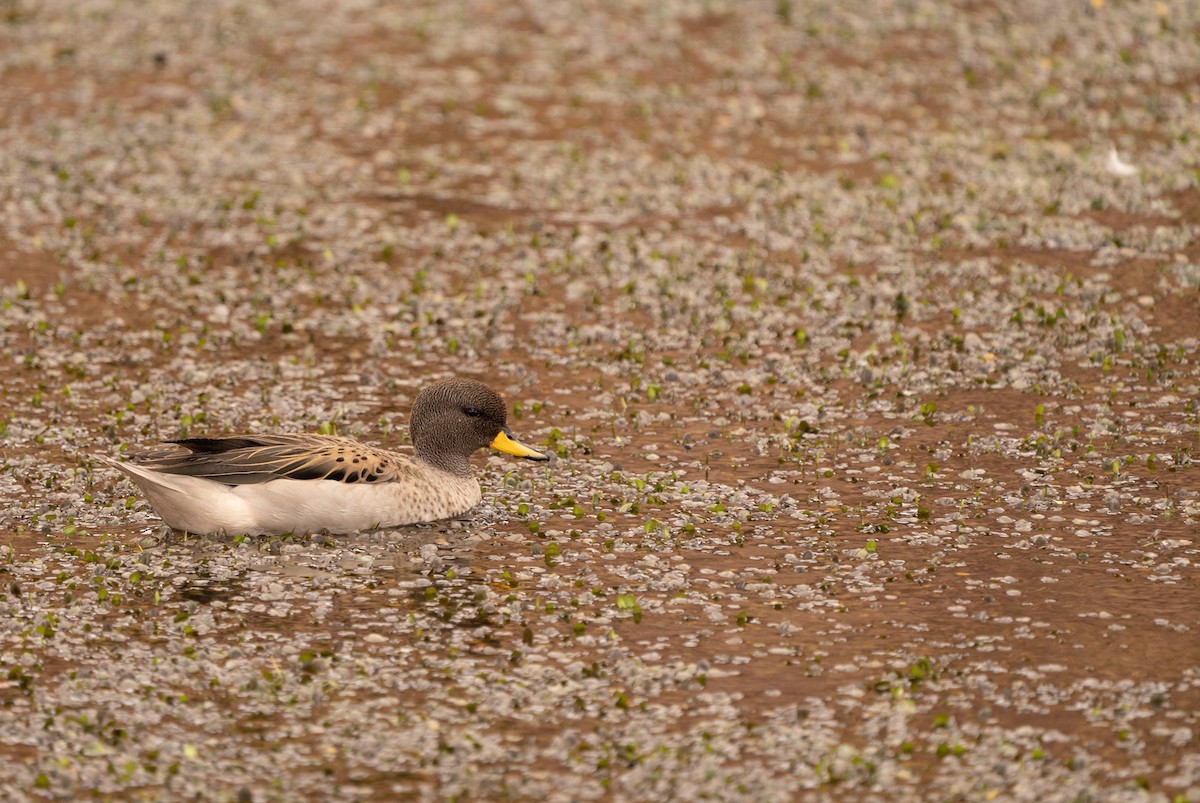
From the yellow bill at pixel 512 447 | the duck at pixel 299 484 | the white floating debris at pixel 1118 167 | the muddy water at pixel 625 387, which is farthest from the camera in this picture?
the white floating debris at pixel 1118 167

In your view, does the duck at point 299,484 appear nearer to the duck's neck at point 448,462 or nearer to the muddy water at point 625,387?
the duck's neck at point 448,462

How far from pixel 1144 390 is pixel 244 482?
883 centimetres

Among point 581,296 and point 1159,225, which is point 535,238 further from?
point 1159,225

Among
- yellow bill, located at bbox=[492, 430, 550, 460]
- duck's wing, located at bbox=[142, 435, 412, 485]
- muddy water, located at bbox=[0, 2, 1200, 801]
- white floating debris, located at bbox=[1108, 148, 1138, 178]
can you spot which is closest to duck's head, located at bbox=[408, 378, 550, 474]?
yellow bill, located at bbox=[492, 430, 550, 460]

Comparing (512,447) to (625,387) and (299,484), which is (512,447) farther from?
(625,387)

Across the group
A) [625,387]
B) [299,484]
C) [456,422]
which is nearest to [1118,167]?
[625,387]

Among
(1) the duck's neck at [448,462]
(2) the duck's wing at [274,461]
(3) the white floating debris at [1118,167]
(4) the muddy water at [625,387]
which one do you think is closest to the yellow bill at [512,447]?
(1) the duck's neck at [448,462]

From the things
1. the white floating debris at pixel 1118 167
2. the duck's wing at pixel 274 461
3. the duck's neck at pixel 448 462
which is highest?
the white floating debris at pixel 1118 167

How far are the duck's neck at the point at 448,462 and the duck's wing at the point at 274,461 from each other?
39 cm

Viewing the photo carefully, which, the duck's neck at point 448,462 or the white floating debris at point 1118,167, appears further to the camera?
the white floating debris at point 1118,167

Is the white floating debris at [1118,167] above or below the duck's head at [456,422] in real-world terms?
above

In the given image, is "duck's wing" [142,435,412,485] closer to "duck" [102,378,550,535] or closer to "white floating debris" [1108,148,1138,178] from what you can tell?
"duck" [102,378,550,535]

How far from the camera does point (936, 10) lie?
30375 millimetres

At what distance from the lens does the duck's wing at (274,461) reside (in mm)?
13008
